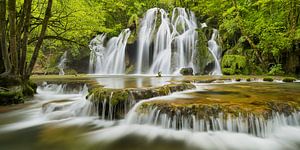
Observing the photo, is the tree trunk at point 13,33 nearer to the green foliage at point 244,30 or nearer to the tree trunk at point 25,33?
the tree trunk at point 25,33

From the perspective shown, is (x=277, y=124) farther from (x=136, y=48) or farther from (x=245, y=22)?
(x=136, y=48)

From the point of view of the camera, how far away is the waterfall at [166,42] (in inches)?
645

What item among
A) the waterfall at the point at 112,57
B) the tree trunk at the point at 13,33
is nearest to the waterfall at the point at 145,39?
A: the waterfall at the point at 112,57

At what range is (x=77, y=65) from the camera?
72.2 ft

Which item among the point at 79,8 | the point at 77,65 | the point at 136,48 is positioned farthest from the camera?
the point at 77,65

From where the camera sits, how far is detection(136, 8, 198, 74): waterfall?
53.8ft

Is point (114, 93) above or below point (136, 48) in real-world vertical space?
below

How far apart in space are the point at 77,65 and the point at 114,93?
58.7 ft

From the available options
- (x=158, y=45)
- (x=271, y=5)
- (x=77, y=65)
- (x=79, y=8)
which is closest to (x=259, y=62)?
(x=271, y=5)

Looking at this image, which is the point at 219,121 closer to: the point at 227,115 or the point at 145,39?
the point at 227,115

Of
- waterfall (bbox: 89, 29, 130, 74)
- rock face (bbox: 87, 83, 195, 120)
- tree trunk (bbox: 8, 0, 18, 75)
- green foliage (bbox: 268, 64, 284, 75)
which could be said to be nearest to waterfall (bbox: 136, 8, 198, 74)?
waterfall (bbox: 89, 29, 130, 74)

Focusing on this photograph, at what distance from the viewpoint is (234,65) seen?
13898 mm

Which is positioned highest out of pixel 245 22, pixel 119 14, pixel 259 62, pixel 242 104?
pixel 119 14

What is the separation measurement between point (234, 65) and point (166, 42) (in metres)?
5.77
